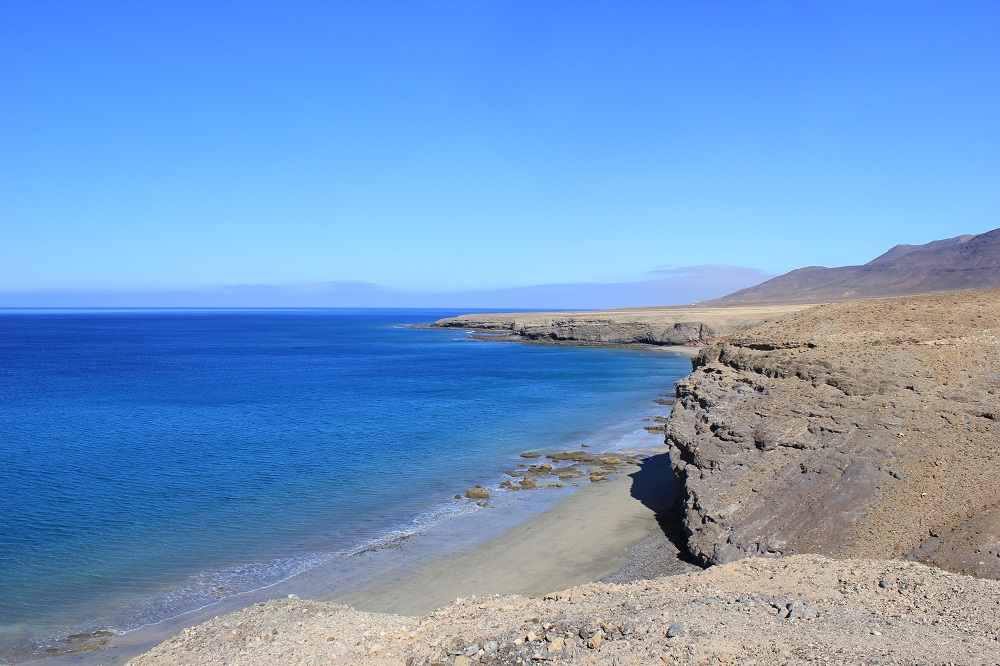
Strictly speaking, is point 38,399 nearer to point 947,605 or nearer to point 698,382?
point 698,382

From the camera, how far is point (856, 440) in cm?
1620

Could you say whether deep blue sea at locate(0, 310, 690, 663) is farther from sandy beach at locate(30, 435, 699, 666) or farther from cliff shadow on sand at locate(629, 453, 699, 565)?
cliff shadow on sand at locate(629, 453, 699, 565)

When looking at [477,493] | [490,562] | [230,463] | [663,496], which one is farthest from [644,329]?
[490,562]

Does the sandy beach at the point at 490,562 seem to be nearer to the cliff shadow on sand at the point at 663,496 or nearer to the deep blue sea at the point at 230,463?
the cliff shadow on sand at the point at 663,496

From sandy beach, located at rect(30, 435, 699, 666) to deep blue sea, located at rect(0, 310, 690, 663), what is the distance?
3.18 feet

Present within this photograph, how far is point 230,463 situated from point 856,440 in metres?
22.6

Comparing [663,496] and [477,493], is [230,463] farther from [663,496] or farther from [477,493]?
[663,496]

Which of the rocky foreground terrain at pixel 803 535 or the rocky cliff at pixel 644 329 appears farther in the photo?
the rocky cliff at pixel 644 329

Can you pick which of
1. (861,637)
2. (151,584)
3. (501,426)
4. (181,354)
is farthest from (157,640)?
(181,354)

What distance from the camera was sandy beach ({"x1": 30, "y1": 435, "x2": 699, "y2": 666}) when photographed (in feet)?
48.2

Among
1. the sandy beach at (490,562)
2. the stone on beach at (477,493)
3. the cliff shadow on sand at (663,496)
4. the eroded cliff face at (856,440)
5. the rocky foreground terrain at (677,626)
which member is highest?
the eroded cliff face at (856,440)

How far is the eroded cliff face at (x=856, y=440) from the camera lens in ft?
46.5

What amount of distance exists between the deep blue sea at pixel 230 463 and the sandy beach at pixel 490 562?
970 mm

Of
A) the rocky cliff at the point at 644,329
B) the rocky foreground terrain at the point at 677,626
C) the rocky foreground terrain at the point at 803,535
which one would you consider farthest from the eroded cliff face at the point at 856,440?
the rocky cliff at the point at 644,329
